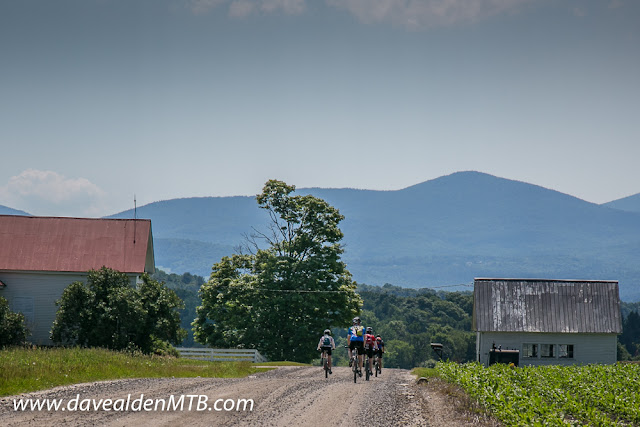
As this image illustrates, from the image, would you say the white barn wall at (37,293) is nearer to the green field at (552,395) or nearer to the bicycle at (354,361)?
the bicycle at (354,361)

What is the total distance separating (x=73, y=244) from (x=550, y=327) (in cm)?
3363

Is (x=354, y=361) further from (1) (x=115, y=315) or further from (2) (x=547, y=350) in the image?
(2) (x=547, y=350)

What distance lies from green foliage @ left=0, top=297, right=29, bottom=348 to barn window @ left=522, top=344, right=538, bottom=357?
34.0 m

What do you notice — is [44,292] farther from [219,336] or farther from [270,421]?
[270,421]

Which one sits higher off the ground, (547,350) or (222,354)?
(547,350)

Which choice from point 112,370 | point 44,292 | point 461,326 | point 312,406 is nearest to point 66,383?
point 112,370

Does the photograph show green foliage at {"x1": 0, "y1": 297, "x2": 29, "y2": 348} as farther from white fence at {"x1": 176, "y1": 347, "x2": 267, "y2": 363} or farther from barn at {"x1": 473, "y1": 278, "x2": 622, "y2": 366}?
barn at {"x1": 473, "y1": 278, "x2": 622, "y2": 366}

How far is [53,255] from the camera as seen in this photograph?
50.3m

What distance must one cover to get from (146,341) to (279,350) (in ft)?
53.6

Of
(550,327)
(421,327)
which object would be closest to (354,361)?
(550,327)

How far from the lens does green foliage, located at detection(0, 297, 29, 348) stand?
40438mm

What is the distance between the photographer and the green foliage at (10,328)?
40438mm

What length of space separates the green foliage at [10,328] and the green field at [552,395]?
23.9m

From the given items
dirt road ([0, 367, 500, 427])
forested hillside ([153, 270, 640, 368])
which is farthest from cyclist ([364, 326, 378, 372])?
forested hillside ([153, 270, 640, 368])
